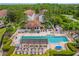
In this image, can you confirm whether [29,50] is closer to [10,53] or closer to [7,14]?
[10,53]

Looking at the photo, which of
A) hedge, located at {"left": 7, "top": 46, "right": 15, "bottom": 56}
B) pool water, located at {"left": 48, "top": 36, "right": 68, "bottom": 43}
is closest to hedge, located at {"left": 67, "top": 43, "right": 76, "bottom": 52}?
pool water, located at {"left": 48, "top": 36, "right": 68, "bottom": 43}

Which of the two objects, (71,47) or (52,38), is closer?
(71,47)

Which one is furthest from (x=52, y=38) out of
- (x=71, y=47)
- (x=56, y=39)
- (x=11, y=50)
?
(x=11, y=50)

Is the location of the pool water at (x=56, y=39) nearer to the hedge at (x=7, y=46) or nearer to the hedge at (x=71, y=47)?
the hedge at (x=71, y=47)

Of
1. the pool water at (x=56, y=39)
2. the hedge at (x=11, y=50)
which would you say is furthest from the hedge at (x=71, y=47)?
the hedge at (x=11, y=50)

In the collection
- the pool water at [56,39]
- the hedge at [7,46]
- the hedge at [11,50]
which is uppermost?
the pool water at [56,39]

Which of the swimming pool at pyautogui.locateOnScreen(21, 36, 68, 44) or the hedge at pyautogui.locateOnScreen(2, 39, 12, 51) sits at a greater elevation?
the swimming pool at pyautogui.locateOnScreen(21, 36, 68, 44)

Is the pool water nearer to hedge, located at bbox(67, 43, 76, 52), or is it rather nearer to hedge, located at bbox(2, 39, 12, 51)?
hedge, located at bbox(67, 43, 76, 52)

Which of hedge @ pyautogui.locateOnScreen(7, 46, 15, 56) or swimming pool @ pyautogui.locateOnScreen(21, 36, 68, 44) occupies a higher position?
swimming pool @ pyautogui.locateOnScreen(21, 36, 68, 44)

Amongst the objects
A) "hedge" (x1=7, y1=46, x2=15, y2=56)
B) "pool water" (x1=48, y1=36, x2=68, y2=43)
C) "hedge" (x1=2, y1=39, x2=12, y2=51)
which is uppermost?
"pool water" (x1=48, y1=36, x2=68, y2=43)

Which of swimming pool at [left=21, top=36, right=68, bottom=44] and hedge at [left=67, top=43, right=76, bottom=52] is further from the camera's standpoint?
swimming pool at [left=21, top=36, right=68, bottom=44]

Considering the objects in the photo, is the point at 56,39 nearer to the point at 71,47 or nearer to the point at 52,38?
the point at 52,38
